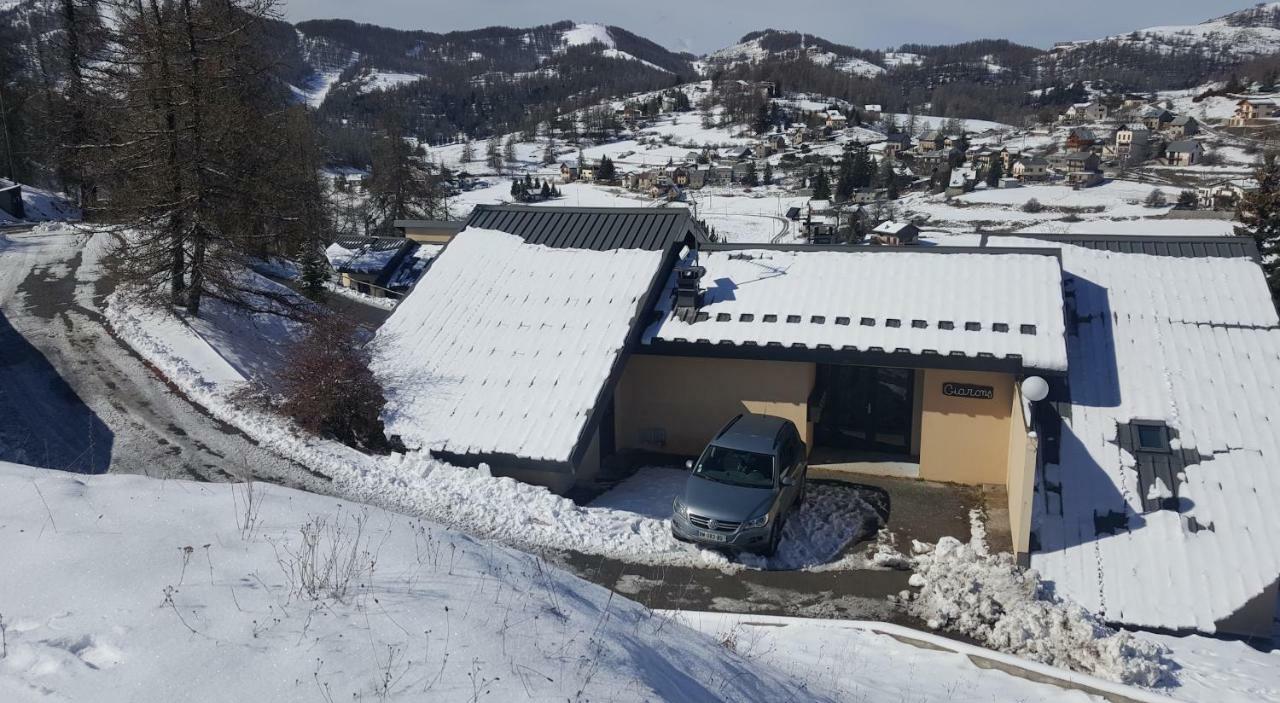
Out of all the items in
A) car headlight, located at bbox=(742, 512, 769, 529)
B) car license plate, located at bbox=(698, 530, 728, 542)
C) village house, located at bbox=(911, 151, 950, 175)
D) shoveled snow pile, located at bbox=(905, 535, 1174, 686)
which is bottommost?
shoveled snow pile, located at bbox=(905, 535, 1174, 686)

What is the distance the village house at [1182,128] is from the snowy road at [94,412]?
180481 mm

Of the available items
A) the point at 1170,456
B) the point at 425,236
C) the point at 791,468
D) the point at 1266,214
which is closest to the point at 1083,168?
the point at 1266,214

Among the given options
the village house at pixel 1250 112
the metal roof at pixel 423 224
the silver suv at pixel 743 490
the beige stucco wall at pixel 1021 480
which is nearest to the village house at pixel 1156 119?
the village house at pixel 1250 112

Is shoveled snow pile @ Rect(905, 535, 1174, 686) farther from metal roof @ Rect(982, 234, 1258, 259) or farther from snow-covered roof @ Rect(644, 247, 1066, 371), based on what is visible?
metal roof @ Rect(982, 234, 1258, 259)

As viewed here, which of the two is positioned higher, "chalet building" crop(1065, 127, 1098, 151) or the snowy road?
"chalet building" crop(1065, 127, 1098, 151)

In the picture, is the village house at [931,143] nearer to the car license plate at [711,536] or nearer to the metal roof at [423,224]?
the metal roof at [423,224]

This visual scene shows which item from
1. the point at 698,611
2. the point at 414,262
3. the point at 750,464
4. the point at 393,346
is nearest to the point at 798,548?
the point at 750,464

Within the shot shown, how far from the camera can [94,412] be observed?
587 inches

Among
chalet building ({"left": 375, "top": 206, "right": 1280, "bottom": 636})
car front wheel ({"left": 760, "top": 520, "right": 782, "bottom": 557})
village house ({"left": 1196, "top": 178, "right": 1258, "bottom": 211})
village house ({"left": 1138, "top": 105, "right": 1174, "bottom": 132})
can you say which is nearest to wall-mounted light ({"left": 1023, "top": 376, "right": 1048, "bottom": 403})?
chalet building ({"left": 375, "top": 206, "right": 1280, "bottom": 636})

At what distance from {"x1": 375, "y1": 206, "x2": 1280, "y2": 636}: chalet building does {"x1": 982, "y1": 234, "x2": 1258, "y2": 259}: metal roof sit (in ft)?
0.21

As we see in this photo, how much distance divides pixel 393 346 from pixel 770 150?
160011 millimetres

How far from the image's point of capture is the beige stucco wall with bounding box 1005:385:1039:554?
461 inches

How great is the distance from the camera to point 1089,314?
52.0 ft

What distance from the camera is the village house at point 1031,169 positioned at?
12694 cm
